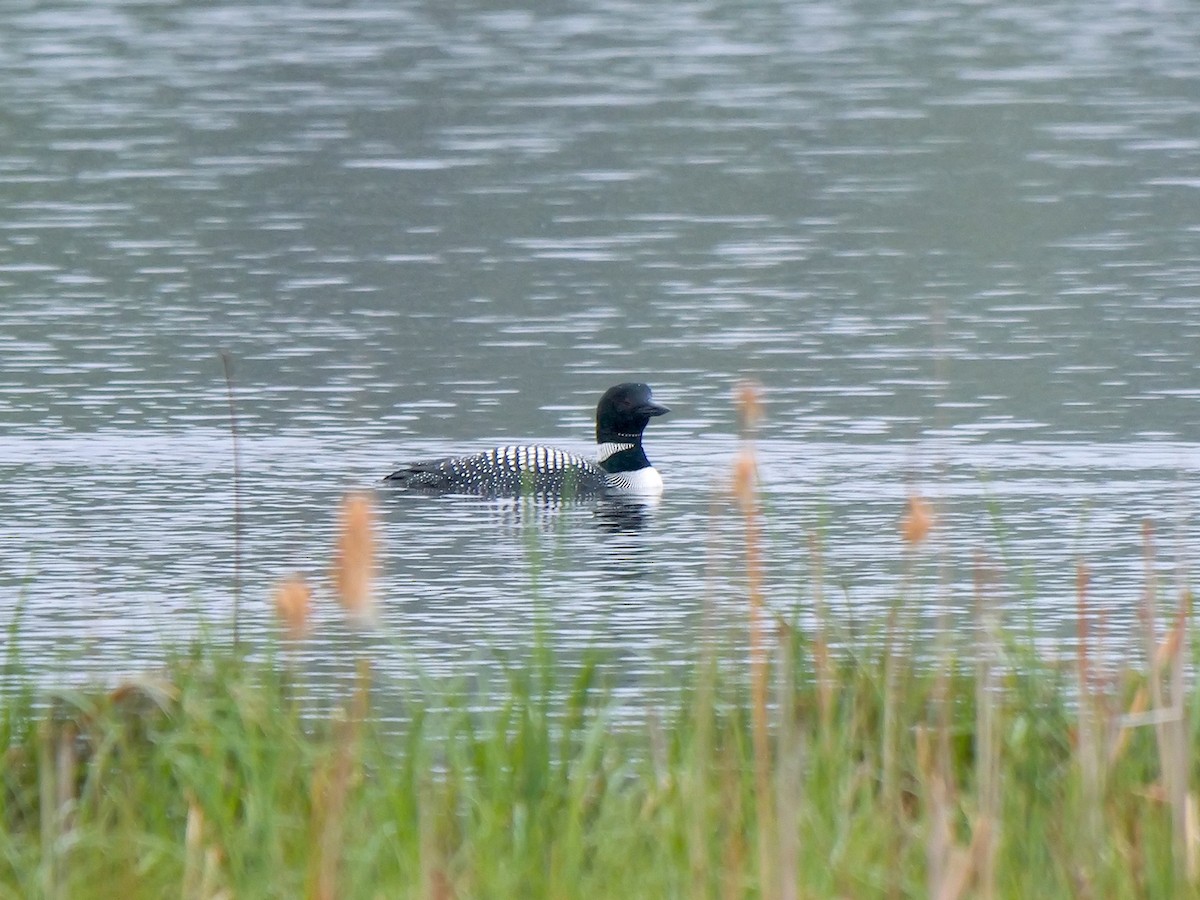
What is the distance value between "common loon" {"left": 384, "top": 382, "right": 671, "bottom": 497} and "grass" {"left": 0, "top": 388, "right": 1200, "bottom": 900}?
5699 mm

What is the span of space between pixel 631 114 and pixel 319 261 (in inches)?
356

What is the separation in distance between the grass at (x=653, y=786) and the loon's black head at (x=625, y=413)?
633 centimetres

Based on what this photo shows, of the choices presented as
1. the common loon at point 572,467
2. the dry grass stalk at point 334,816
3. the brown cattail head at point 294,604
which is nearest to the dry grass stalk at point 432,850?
the dry grass stalk at point 334,816

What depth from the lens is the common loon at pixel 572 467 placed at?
39.8ft

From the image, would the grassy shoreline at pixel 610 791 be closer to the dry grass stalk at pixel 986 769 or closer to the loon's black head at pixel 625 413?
the dry grass stalk at pixel 986 769

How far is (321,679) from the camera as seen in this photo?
331 inches

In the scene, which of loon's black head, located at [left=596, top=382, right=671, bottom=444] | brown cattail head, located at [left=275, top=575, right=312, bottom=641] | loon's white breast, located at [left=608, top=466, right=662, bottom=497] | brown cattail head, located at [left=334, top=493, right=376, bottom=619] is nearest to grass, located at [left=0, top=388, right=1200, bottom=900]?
brown cattail head, located at [left=275, top=575, right=312, bottom=641]

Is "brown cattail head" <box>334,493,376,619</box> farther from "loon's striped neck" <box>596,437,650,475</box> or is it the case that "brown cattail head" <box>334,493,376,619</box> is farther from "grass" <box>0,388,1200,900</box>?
"loon's striped neck" <box>596,437,650,475</box>

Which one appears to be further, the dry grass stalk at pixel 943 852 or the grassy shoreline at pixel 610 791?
the grassy shoreline at pixel 610 791

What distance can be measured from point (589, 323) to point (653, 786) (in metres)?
11.3

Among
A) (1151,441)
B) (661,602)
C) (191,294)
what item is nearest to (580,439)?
(1151,441)

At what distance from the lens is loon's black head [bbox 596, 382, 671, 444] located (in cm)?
1270

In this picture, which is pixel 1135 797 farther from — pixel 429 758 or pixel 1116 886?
pixel 429 758

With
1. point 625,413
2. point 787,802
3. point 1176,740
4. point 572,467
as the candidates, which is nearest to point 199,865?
point 787,802
